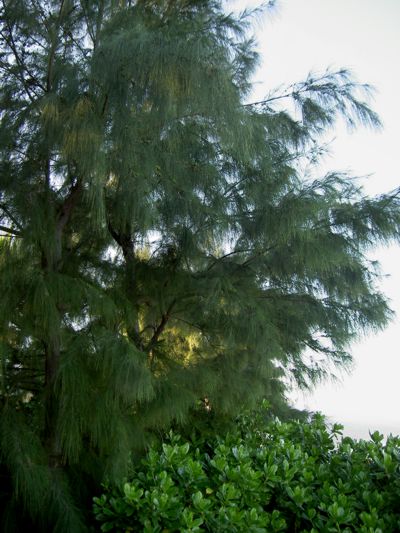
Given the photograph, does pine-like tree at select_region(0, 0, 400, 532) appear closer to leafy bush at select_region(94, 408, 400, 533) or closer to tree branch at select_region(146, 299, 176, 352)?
tree branch at select_region(146, 299, 176, 352)

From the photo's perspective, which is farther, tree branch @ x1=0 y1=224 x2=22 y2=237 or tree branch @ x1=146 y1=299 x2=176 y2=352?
tree branch @ x1=146 y1=299 x2=176 y2=352

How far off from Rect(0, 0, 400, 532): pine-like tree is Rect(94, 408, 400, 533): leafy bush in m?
0.19

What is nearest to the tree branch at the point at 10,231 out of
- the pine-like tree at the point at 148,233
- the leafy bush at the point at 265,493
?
the pine-like tree at the point at 148,233

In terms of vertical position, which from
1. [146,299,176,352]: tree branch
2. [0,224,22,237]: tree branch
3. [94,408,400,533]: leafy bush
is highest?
[0,224,22,237]: tree branch

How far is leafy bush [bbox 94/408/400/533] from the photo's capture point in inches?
69.4

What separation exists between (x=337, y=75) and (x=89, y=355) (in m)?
1.71

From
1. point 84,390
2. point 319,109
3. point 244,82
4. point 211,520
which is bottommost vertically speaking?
point 211,520

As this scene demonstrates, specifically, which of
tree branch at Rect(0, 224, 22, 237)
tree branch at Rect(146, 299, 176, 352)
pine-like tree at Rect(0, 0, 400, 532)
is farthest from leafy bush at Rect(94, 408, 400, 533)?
tree branch at Rect(0, 224, 22, 237)

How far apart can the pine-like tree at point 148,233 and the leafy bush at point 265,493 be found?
0.63 ft

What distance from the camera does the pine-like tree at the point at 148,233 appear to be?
1897 millimetres

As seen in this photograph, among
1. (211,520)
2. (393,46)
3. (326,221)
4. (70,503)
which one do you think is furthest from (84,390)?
(393,46)

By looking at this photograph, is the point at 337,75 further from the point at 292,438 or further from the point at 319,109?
the point at 292,438

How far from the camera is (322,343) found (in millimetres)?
3055

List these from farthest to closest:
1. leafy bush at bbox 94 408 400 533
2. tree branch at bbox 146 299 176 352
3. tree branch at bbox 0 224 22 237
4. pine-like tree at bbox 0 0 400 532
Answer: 1. tree branch at bbox 146 299 176 352
2. tree branch at bbox 0 224 22 237
3. pine-like tree at bbox 0 0 400 532
4. leafy bush at bbox 94 408 400 533
